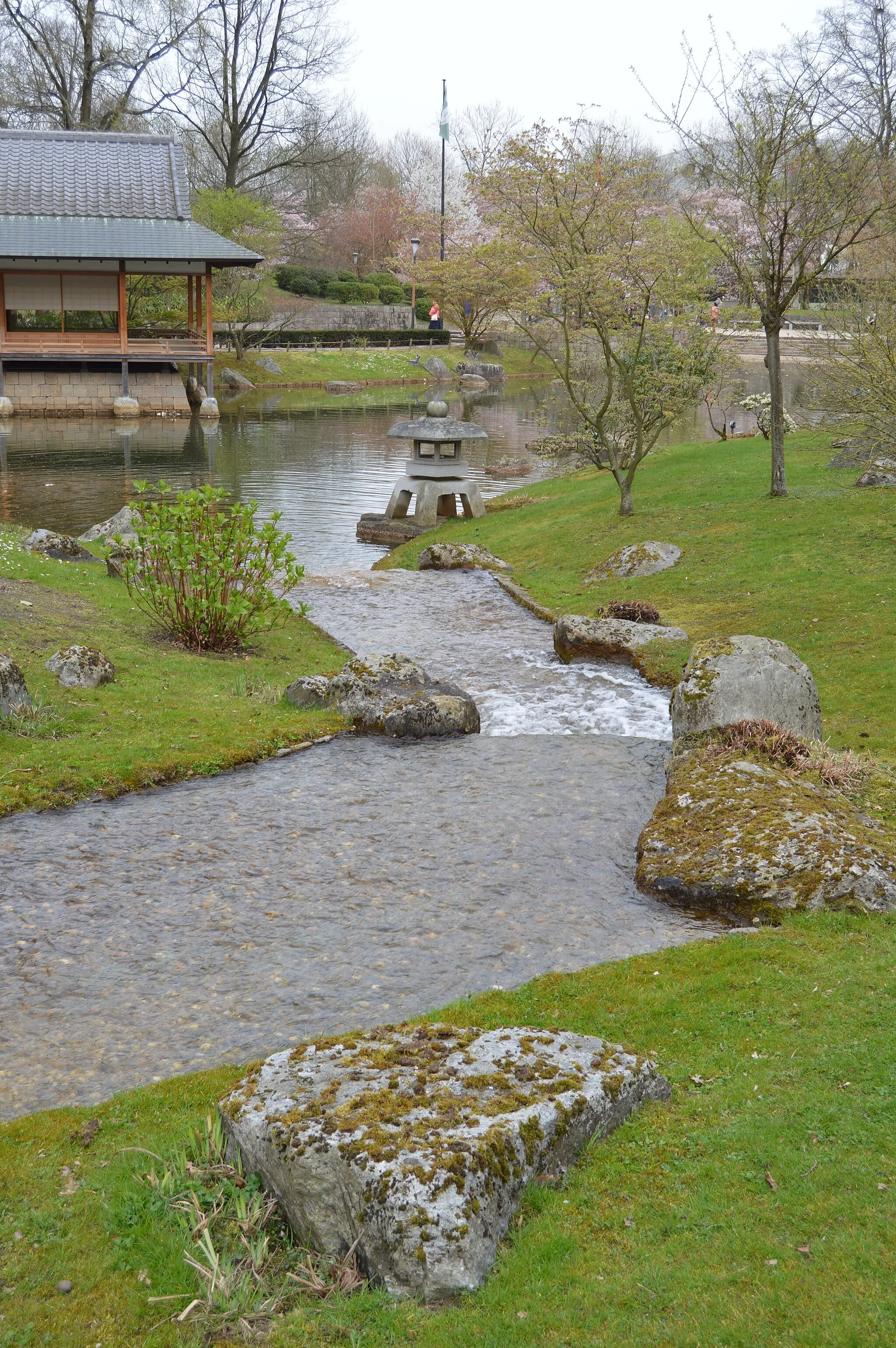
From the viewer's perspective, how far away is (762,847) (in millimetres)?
7852

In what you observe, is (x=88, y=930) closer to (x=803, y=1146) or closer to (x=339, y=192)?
(x=803, y=1146)

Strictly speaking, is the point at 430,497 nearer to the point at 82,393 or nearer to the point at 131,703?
the point at 131,703

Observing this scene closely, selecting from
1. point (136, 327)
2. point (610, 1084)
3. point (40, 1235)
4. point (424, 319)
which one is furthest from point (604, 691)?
point (424, 319)

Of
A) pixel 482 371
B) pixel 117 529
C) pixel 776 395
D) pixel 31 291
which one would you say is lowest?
pixel 117 529

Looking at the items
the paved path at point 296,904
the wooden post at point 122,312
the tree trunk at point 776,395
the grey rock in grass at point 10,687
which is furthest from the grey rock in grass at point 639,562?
the wooden post at point 122,312

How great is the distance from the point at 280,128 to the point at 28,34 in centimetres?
1380

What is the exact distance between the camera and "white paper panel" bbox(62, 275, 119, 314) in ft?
148

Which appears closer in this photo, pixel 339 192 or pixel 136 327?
pixel 136 327

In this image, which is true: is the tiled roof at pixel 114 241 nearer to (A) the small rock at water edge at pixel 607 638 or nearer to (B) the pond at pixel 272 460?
(B) the pond at pixel 272 460

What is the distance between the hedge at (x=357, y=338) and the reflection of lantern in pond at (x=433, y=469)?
3842 centimetres

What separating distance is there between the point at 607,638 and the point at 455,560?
644 centimetres

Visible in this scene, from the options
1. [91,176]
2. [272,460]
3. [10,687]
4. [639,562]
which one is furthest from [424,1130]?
[91,176]

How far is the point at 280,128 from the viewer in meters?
62.5

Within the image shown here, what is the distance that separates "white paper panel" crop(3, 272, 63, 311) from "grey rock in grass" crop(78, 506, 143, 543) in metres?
28.4
